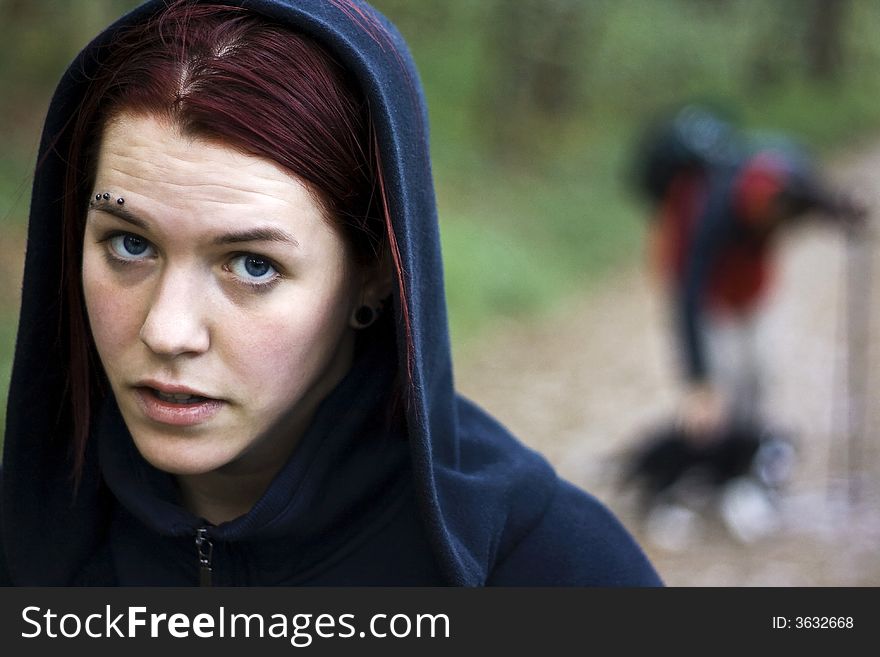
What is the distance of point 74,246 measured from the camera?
6.55ft

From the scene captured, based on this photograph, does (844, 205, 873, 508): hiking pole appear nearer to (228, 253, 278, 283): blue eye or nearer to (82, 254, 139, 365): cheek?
(228, 253, 278, 283): blue eye

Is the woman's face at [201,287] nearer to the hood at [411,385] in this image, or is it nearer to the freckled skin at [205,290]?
the freckled skin at [205,290]

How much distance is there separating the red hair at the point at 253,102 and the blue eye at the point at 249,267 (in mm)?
145

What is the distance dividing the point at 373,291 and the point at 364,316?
0.05 metres

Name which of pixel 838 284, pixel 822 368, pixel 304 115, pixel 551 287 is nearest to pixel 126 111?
pixel 304 115

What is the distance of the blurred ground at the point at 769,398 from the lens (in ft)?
18.7

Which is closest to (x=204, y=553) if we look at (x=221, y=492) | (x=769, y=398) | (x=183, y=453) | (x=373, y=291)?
(x=221, y=492)

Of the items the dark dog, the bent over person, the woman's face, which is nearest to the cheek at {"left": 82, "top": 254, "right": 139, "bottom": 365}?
the woman's face

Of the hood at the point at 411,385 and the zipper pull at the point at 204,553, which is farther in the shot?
the zipper pull at the point at 204,553

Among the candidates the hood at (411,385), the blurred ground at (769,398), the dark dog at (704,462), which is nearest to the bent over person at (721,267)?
the dark dog at (704,462)

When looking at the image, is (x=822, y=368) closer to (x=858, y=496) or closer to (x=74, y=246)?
(x=858, y=496)

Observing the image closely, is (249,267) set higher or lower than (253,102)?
lower

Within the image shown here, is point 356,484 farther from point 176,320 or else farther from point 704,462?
point 704,462

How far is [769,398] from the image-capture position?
7832mm
